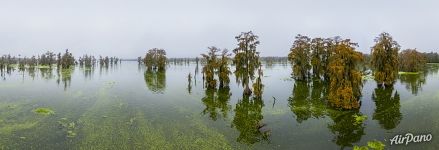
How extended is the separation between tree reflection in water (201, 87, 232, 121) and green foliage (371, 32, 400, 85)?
1167 inches

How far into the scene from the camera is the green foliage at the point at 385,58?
215 feet

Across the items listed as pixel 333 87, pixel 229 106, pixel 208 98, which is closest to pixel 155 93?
pixel 208 98

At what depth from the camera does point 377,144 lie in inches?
→ 1094

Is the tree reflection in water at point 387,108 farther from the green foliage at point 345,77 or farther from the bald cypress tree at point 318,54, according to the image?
the bald cypress tree at point 318,54

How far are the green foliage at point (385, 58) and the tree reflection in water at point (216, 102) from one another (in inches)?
1167

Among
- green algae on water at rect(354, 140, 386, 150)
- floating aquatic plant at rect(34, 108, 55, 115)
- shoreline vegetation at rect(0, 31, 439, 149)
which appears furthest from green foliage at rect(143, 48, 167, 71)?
green algae on water at rect(354, 140, 386, 150)

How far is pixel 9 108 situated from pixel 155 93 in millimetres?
24511

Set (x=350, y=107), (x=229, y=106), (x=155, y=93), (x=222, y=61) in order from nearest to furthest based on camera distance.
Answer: (x=350, y=107) → (x=229, y=106) → (x=155, y=93) → (x=222, y=61)

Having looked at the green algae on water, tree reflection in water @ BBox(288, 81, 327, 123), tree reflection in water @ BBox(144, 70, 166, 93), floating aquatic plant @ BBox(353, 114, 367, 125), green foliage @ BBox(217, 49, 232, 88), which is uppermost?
green foliage @ BBox(217, 49, 232, 88)

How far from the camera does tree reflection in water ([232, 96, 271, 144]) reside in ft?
102

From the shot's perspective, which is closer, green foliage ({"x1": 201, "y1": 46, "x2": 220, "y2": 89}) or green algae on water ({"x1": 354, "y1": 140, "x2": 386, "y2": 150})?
green algae on water ({"x1": 354, "y1": 140, "x2": 386, "y2": 150})

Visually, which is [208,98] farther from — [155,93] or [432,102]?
[432,102]

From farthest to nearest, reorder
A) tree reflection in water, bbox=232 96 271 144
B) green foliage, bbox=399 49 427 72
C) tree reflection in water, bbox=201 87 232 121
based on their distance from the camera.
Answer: green foliage, bbox=399 49 427 72 → tree reflection in water, bbox=201 87 232 121 → tree reflection in water, bbox=232 96 271 144

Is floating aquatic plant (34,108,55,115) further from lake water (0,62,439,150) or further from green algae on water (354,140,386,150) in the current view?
green algae on water (354,140,386,150)
